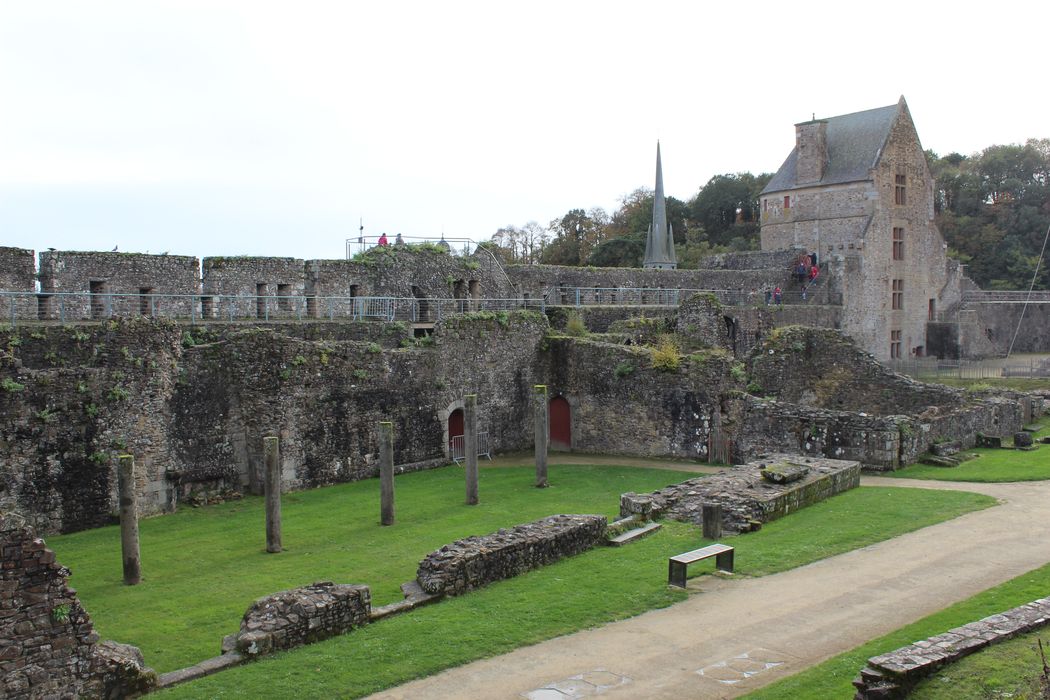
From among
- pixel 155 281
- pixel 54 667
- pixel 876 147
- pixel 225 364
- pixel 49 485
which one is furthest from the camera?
pixel 876 147

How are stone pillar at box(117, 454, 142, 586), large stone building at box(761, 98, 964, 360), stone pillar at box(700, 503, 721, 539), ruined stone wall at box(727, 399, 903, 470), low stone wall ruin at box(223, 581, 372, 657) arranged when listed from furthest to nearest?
large stone building at box(761, 98, 964, 360), ruined stone wall at box(727, 399, 903, 470), stone pillar at box(700, 503, 721, 539), stone pillar at box(117, 454, 142, 586), low stone wall ruin at box(223, 581, 372, 657)

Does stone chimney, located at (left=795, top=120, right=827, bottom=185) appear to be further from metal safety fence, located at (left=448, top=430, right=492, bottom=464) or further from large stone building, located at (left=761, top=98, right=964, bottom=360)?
metal safety fence, located at (left=448, top=430, right=492, bottom=464)

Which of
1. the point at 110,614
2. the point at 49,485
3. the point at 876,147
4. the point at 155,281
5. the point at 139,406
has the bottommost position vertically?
the point at 110,614

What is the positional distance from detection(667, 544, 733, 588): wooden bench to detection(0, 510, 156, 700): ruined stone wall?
21.8ft

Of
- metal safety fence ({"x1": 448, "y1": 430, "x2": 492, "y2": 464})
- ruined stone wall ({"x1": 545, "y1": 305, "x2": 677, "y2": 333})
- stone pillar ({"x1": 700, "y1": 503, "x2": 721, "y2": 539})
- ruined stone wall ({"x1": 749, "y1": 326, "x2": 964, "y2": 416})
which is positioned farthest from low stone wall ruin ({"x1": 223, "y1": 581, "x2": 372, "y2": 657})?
ruined stone wall ({"x1": 545, "y1": 305, "x2": 677, "y2": 333})

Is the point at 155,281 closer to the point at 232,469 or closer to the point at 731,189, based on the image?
the point at 232,469

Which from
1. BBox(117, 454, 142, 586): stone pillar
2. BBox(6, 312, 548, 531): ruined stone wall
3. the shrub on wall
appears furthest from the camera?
the shrub on wall

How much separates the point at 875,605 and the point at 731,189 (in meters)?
64.3

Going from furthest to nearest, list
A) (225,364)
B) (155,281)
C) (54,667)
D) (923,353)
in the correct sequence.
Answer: (923,353)
(155,281)
(225,364)
(54,667)

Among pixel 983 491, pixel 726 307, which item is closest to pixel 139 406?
pixel 983 491

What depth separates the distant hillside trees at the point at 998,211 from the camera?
63.1 metres

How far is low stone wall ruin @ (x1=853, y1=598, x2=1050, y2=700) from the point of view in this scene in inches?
307

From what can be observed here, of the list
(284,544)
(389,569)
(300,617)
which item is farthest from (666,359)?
(300,617)

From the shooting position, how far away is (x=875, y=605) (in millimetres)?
10961
